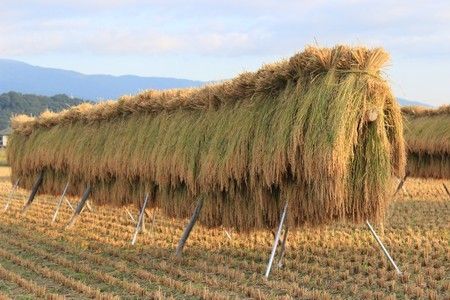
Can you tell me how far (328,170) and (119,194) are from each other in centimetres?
818

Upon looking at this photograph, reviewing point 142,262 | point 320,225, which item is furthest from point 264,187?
point 142,262

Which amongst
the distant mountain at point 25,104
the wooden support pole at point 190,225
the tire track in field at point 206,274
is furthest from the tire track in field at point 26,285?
the distant mountain at point 25,104

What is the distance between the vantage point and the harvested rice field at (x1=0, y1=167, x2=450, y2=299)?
9.09m

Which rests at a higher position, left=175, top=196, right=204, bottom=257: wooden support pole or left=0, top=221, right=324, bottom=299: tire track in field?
left=175, top=196, right=204, bottom=257: wooden support pole

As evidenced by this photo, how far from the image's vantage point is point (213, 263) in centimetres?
1148

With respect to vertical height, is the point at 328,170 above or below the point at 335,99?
below

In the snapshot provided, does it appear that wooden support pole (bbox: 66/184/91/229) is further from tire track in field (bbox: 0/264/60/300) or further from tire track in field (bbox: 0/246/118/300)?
tire track in field (bbox: 0/264/60/300)

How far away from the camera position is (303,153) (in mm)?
9836

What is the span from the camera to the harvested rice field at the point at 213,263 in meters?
9.09

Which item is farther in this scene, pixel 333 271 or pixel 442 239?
pixel 442 239

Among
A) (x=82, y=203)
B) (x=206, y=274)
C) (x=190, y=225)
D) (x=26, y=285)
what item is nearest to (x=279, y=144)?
(x=206, y=274)

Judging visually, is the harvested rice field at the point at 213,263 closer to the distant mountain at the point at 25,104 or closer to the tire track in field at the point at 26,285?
the tire track in field at the point at 26,285

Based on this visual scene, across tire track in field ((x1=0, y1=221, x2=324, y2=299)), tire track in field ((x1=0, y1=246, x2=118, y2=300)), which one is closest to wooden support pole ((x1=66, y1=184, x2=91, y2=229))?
tire track in field ((x1=0, y1=246, x2=118, y2=300))

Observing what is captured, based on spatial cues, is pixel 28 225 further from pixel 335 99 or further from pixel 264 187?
pixel 335 99
